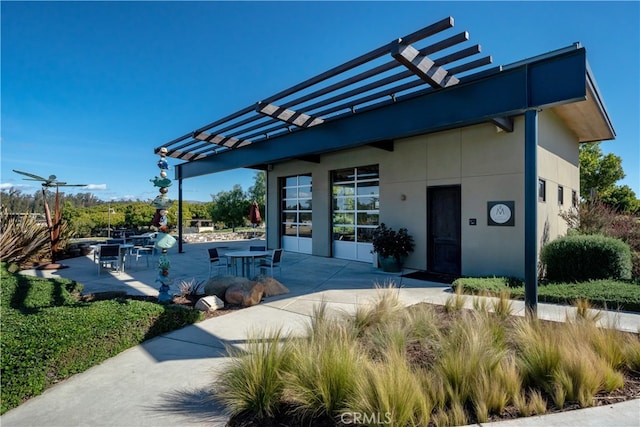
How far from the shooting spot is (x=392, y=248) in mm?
8859

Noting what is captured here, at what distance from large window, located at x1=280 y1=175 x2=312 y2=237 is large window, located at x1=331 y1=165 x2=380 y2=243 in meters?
1.52

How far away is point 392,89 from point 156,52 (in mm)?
8153

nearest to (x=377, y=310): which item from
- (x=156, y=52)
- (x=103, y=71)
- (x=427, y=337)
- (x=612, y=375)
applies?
(x=427, y=337)

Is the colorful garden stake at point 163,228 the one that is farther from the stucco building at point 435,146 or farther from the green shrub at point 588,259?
the green shrub at point 588,259

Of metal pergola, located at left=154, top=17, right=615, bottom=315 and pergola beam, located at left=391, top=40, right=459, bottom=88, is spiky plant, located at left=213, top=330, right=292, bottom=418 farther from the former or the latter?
pergola beam, located at left=391, top=40, right=459, bottom=88

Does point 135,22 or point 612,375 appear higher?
point 135,22

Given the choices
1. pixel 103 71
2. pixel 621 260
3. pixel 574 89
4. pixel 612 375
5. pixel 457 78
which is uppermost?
pixel 103 71

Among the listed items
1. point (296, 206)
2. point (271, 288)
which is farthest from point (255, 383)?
point (296, 206)

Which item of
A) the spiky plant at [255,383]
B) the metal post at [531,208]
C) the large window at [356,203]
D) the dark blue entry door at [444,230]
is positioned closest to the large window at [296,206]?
the large window at [356,203]

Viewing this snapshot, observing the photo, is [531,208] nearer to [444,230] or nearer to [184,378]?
[444,230]

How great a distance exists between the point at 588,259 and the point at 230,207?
824 inches

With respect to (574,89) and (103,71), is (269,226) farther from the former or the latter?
(574,89)

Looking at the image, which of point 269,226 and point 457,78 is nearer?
point 457,78

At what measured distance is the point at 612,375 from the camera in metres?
2.70
